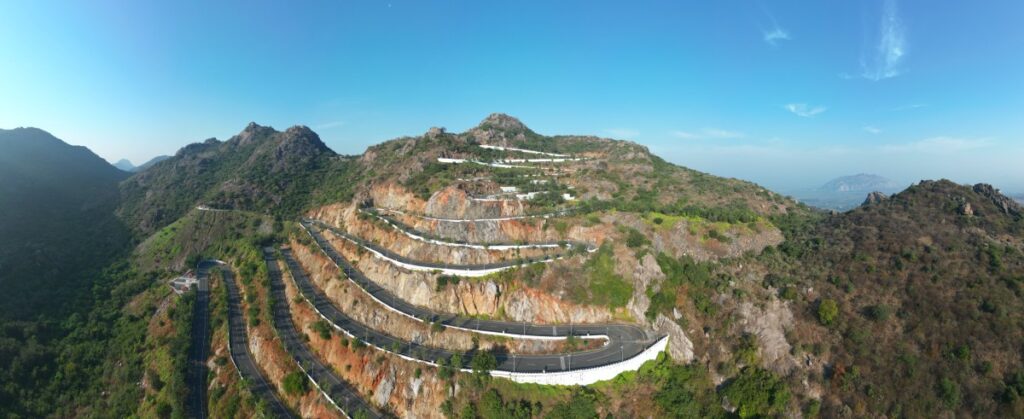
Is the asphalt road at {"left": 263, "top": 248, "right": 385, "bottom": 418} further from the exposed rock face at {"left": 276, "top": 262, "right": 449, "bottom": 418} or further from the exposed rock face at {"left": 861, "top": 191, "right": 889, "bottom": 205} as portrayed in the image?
the exposed rock face at {"left": 861, "top": 191, "right": 889, "bottom": 205}

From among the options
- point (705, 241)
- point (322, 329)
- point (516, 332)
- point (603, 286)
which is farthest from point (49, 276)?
point (705, 241)

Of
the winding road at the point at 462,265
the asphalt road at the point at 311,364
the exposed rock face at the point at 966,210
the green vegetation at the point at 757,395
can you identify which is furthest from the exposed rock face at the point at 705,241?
the asphalt road at the point at 311,364

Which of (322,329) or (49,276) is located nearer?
(322,329)

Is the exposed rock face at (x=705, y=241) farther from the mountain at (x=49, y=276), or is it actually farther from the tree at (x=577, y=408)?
the mountain at (x=49, y=276)

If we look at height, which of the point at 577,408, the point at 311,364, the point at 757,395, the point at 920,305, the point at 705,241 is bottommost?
the point at 577,408

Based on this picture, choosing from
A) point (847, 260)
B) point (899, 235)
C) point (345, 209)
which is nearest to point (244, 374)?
point (345, 209)

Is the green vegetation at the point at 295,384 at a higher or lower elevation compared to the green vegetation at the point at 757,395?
lower

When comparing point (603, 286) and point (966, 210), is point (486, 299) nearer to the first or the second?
point (603, 286)
